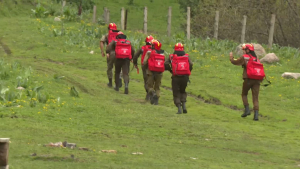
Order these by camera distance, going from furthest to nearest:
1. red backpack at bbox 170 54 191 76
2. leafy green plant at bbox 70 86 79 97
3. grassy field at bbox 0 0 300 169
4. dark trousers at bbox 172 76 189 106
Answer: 1. leafy green plant at bbox 70 86 79 97
2. dark trousers at bbox 172 76 189 106
3. red backpack at bbox 170 54 191 76
4. grassy field at bbox 0 0 300 169

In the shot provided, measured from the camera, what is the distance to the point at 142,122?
15.1m

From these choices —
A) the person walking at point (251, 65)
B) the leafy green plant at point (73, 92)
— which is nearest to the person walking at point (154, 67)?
the person walking at point (251, 65)

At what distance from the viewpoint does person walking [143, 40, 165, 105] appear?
18.3 meters

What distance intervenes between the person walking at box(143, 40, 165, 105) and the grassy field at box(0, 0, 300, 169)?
418mm

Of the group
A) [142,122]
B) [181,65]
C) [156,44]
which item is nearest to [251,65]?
[181,65]

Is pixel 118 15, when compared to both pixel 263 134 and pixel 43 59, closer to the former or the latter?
pixel 43 59

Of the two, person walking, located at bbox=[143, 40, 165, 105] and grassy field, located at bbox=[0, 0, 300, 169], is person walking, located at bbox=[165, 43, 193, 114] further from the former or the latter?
person walking, located at bbox=[143, 40, 165, 105]

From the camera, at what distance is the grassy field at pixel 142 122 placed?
1023 cm

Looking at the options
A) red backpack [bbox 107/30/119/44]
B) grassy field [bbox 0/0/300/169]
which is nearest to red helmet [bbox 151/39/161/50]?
grassy field [bbox 0/0/300/169]

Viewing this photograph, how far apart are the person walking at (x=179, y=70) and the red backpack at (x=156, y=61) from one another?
105 cm

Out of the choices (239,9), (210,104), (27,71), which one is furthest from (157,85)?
(239,9)

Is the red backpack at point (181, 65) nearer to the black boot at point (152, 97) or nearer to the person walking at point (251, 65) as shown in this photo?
the person walking at point (251, 65)

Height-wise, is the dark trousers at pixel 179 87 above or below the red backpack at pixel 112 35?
below

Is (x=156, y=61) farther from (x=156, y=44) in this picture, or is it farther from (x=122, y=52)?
(x=122, y=52)
